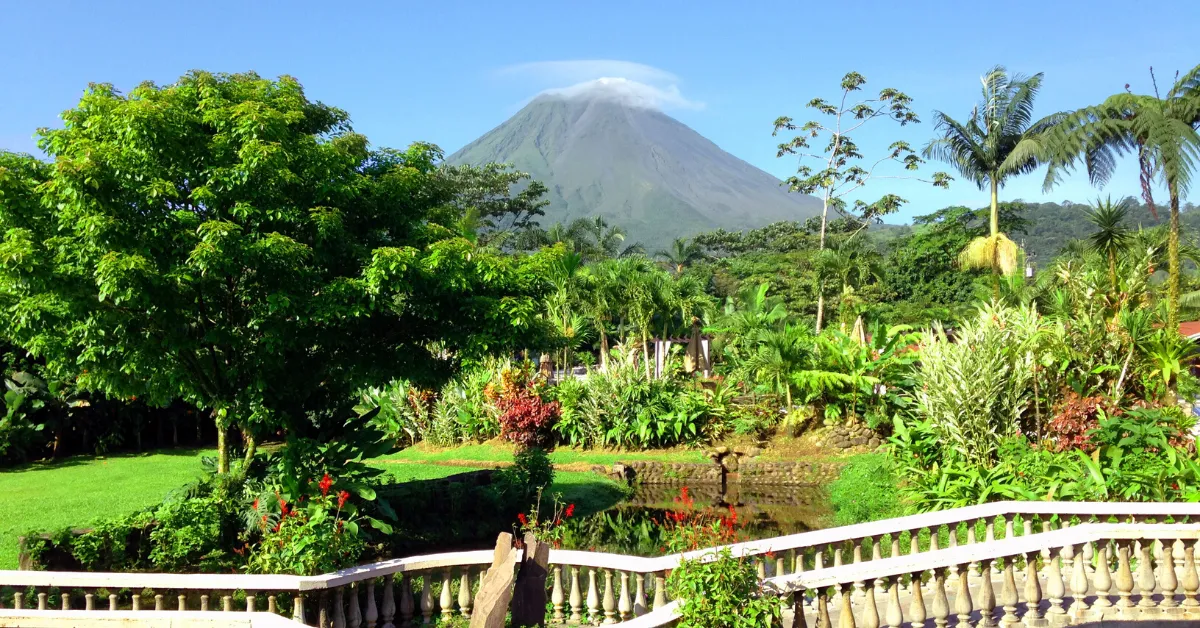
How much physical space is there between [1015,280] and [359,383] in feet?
75.3

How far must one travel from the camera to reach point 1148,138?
52.2 ft

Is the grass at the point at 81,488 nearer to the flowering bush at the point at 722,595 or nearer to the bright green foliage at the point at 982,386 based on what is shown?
the flowering bush at the point at 722,595

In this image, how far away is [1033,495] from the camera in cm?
827

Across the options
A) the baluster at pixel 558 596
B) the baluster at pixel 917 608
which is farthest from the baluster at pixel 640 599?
the baluster at pixel 917 608

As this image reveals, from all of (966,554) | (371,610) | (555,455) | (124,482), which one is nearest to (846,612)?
(966,554)

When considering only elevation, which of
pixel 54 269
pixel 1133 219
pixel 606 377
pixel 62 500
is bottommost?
pixel 62 500

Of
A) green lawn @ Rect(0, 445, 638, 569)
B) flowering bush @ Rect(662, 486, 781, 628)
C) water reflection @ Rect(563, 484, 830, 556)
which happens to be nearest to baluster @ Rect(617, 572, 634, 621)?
flowering bush @ Rect(662, 486, 781, 628)

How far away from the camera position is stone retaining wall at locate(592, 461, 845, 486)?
14539 mm

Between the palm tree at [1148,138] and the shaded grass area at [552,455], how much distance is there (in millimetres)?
8530

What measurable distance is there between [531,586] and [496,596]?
21.0 inches

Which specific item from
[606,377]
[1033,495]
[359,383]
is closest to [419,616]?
[359,383]

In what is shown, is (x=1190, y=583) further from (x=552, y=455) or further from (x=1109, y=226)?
(x=1109, y=226)

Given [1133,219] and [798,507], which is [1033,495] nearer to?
[798,507]

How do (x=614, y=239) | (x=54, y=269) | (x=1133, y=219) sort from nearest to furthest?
(x=54, y=269) < (x=614, y=239) < (x=1133, y=219)
